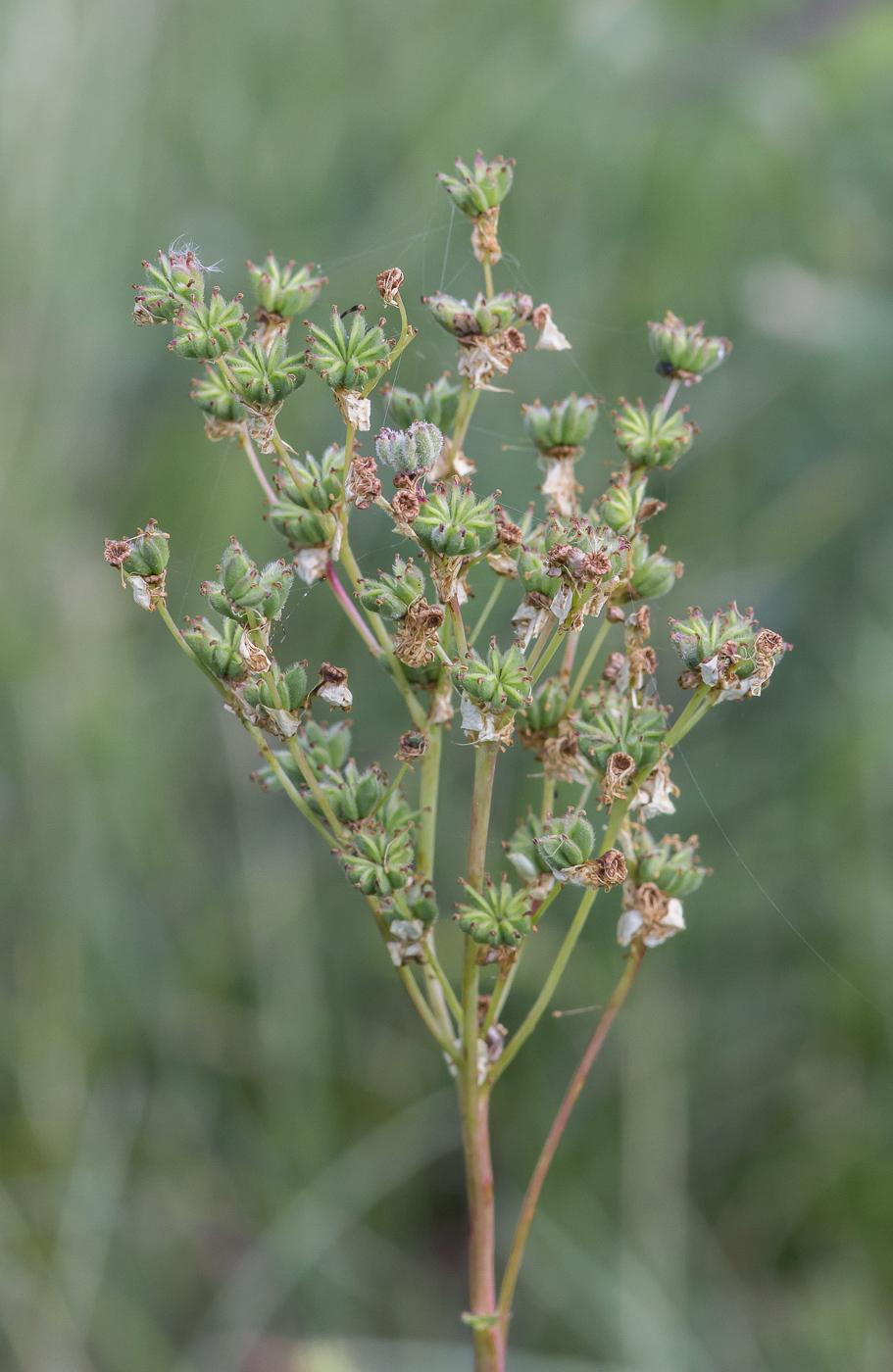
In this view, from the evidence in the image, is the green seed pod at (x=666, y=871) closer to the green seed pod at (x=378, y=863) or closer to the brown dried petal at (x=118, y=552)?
the green seed pod at (x=378, y=863)

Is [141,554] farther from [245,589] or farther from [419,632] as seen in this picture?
[419,632]

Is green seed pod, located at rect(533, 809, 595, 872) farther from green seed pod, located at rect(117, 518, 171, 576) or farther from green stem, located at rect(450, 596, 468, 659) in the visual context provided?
green seed pod, located at rect(117, 518, 171, 576)

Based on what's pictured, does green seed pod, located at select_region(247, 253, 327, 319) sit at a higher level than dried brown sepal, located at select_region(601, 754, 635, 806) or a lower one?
higher

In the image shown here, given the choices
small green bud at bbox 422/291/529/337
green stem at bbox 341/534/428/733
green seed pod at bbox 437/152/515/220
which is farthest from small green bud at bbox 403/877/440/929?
green seed pod at bbox 437/152/515/220

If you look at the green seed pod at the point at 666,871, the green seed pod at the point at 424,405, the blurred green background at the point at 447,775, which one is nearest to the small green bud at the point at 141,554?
the green seed pod at the point at 424,405

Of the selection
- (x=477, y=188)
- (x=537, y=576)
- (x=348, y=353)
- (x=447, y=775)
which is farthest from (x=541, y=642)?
(x=447, y=775)
